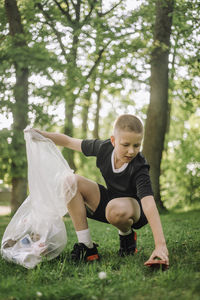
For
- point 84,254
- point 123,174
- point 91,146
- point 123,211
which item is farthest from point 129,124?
→ point 84,254

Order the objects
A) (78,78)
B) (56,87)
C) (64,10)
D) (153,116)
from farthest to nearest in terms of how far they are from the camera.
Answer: (64,10) → (78,78) → (153,116) → (56,87)

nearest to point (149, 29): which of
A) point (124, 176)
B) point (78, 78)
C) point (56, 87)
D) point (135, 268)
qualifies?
point (78, 78)

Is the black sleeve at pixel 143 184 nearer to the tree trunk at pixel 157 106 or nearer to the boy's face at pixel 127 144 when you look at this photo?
the boy's face at pixel 127 144

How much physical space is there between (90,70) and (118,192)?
8.29 meters

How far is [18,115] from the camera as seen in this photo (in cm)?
743

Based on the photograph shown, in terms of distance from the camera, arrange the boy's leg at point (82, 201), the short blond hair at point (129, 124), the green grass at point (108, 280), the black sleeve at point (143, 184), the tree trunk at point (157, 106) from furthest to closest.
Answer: the tree trunk at point (157, 106) < the boy's leg at point (82, 201) < the short blond hair at point (129, 124) < the black sleeve at point (143, 184) < the green grass at point (108, 280)

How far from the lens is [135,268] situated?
250cm

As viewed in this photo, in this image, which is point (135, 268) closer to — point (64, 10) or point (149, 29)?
point (149, 29)

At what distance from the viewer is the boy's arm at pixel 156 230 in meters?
2.44

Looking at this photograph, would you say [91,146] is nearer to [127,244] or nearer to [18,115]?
[127,244]

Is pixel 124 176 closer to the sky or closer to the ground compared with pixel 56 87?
closer to the ground

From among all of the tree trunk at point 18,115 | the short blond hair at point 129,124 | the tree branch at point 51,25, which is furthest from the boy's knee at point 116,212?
the tree branch at point 51,25

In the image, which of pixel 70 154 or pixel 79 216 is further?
pixel 70 154

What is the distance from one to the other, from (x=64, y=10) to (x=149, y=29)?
284cm
